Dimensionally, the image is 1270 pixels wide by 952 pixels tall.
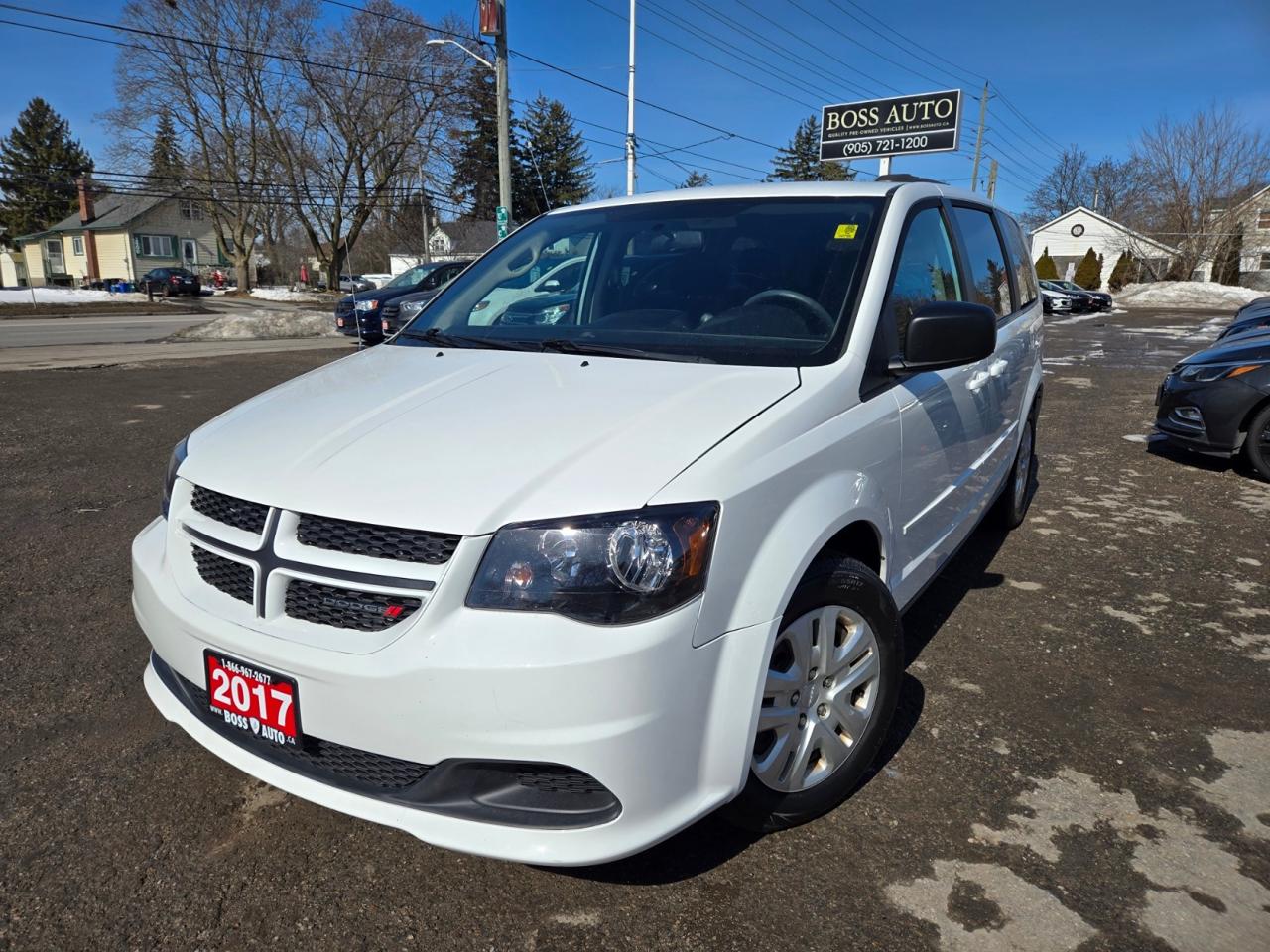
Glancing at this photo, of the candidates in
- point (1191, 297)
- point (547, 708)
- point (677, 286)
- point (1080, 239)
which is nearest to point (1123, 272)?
point (1191, 297)

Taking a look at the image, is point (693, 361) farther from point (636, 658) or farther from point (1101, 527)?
point (1101, 527)

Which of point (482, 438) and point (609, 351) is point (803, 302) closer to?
point (609, 351)

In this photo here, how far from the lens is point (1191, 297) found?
3816 centimetres

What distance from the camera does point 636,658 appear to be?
1.73m

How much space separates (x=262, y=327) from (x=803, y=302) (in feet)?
63.5

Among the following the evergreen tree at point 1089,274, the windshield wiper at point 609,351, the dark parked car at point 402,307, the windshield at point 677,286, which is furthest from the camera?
the evergreen tree at point 1089,274

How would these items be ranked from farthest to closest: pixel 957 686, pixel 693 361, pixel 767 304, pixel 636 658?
1. pixel 957 686
2. pixel 767 304
3. pixel 693 361
4. pixel 636 658

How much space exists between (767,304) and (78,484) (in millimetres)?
5224

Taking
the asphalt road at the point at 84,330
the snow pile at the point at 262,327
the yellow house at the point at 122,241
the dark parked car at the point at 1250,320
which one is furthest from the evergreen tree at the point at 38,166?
the dark parked car at the point at 1250,320

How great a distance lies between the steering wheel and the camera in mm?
2627

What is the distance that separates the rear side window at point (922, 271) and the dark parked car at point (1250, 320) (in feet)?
25.1

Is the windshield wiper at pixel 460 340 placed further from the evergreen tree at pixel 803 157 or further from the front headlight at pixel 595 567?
the evergreen tree at pixel 803 157

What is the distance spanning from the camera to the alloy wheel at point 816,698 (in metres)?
2.12

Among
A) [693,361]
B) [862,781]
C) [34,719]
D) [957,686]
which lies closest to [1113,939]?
[862,781]
